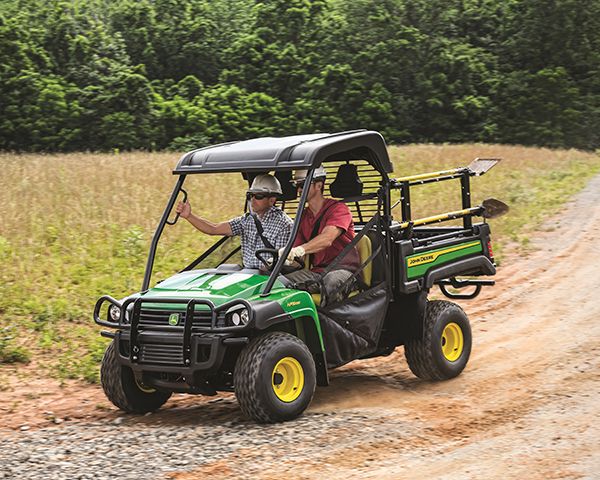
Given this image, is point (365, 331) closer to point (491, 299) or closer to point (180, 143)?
point (491, 299)

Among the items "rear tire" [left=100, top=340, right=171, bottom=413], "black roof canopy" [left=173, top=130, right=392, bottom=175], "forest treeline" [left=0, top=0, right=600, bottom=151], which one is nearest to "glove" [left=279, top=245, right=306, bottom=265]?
"black roof canopy" [left=173, top=130, right=392, bottom=175]

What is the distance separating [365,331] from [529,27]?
166ft

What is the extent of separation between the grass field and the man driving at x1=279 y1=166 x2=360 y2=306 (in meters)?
2.68

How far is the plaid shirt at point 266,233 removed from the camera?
8.21 metres

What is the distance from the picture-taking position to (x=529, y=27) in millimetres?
55844

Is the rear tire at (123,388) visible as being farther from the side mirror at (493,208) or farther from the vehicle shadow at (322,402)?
the side mirror at (493,208)

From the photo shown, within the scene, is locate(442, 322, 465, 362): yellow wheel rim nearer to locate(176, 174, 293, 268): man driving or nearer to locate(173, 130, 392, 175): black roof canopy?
locate(173, 130, 392, 175): black roof canopy

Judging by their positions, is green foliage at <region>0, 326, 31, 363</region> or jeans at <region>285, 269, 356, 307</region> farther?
green foliage at <region>0, 326, 31, 363</region>

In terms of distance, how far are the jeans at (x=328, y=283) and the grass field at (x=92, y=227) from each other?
2739mm

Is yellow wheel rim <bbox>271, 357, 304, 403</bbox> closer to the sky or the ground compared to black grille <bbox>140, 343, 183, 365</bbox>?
closer to the ground

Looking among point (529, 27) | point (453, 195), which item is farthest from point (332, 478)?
point (529, 27)

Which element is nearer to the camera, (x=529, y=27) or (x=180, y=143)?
(x=180, y=143)

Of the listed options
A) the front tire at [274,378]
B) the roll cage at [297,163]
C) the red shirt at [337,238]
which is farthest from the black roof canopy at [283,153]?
the front tire at [274,378]

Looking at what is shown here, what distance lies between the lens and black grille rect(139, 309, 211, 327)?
290 inches
